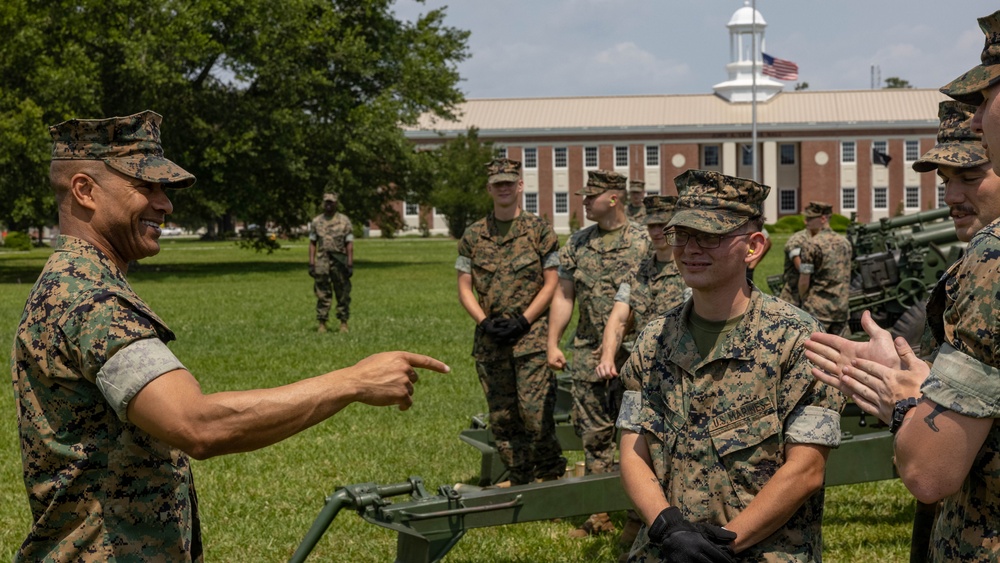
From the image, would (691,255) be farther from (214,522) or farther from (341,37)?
(341,37)

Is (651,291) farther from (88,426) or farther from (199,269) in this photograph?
(199,269)

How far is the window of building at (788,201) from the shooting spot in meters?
87.0

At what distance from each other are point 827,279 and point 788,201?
247 ft

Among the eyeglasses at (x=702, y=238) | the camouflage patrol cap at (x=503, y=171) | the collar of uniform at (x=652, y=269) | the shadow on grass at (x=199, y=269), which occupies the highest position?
the camouflage patrol cap at (x=503, y=171)

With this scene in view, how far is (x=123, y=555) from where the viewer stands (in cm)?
313

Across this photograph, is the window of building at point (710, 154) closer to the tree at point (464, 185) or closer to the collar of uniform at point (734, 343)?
the tree at point (464, 185)

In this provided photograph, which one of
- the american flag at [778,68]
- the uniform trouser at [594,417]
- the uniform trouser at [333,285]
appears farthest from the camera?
the american flag at [778,68]

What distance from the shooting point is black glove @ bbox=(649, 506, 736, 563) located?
11.4 feet

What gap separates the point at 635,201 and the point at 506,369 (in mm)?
10380

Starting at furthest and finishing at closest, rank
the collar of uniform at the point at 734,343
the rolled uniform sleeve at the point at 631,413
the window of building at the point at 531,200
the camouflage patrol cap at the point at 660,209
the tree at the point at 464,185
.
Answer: the window of building at the point at 531,200 → the tree at the point at 464,185 → the camouflage patrol cap at the point at 660,209 → the rolled uniform sleeve at the point at 631,413 → the collar of uniform at the point at 734,343

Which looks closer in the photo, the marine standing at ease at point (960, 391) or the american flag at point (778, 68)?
the marine standing at ease at point (960, 391)

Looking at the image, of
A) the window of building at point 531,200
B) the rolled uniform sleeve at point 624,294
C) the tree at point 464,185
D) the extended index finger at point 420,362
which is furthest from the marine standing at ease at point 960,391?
the window of building at point 531,200

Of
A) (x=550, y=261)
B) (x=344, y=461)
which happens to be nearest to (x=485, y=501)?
(x=550, y=261)

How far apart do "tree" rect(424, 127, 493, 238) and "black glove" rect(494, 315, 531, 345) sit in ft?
200
